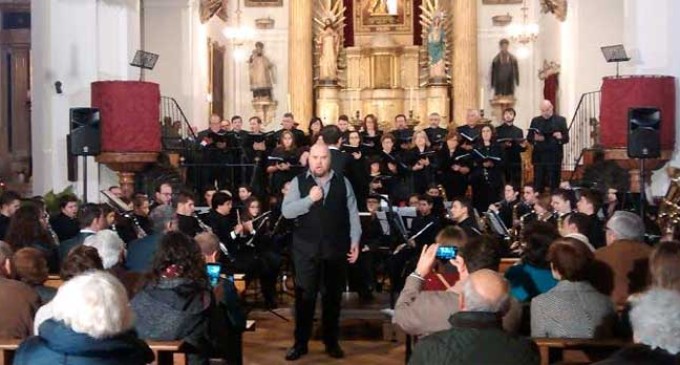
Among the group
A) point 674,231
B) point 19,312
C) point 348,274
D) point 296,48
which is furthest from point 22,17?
point 19,312

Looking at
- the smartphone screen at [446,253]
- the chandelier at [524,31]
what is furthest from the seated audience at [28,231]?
the chandelier at [524,31]

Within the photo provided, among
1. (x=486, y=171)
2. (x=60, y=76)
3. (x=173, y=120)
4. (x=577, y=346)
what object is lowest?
(x=577, y=346)

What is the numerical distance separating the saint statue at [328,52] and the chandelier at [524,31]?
12.0 feet

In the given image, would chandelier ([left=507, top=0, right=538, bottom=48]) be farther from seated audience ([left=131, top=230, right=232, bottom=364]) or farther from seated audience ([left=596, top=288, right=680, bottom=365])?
seated audience ([left=596, top=288, right=680, bottom=365])

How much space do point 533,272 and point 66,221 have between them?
17.2ft

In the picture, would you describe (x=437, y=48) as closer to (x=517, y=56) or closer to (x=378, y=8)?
(x=517, y=56)

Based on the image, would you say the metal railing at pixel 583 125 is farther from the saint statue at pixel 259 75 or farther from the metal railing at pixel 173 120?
the saint statue at pixel 259 75

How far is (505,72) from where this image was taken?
21078 mm

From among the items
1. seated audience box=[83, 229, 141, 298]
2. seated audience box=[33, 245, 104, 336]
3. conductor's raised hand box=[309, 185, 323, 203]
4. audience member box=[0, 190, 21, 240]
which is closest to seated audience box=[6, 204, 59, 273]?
audience member box=[0, 190, 21, 240]

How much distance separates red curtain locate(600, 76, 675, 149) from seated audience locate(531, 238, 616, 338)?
7.32 m

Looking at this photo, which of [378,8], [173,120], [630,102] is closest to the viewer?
[630,102]

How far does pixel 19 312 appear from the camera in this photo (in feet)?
17.3

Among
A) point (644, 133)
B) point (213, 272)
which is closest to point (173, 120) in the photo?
point (644, 133)

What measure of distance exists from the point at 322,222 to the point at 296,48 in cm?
1430
